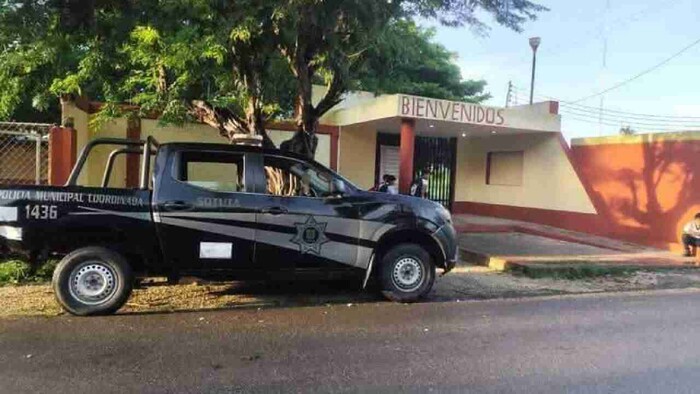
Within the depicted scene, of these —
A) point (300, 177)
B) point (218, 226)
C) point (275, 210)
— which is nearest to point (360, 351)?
point (275, 210)

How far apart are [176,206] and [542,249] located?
8.87m

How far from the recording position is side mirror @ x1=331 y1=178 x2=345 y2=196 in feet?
24.3

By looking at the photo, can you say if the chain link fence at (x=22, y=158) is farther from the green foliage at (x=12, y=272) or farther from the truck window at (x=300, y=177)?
the truck window at (x=300, y=177)

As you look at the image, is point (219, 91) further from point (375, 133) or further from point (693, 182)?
point (693, 182)

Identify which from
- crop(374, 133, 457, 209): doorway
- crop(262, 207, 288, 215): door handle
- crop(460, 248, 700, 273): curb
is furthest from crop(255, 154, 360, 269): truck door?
crop(374, 133, 457, 209): doorway

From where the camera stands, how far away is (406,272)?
25.3 ft

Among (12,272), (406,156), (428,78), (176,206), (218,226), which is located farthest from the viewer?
(428,78)

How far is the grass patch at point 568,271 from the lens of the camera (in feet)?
33.8

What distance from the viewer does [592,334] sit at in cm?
630

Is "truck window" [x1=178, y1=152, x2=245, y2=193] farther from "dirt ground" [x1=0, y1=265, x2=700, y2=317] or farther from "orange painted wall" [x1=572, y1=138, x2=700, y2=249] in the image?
"orange painted wall" [x1=572, y1=138, x2=700, y2=249]

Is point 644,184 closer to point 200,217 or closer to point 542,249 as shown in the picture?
point 542,249

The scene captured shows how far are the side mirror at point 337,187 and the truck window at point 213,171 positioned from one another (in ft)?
3.55

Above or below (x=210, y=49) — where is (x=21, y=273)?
below

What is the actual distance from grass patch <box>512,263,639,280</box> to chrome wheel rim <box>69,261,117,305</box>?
671 cm
